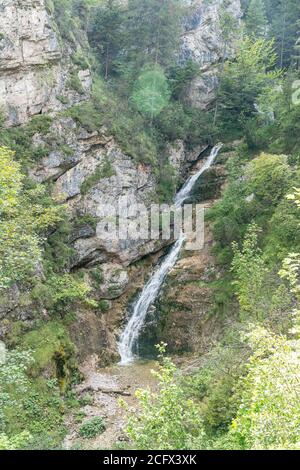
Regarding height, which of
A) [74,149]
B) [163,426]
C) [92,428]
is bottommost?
[92,428]

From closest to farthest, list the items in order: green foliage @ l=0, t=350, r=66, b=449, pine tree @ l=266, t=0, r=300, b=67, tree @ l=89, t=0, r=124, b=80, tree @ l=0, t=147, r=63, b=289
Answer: tree @ l=0, t=147, r=63, b=289 → green foliage @ l=0, t=350, r=66, b=449 → tree @ l=89, t=0, r=124, b=80 → pine tree @ l=266, t=0, r=300, b=67

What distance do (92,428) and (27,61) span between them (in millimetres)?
16314

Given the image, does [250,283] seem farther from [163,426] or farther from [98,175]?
[98,175]

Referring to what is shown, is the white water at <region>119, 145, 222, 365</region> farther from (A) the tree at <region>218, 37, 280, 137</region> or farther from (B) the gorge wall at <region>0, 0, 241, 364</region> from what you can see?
(A) the tree at <region>218, 37, 280, 137</region>

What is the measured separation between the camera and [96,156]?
20.6 meters

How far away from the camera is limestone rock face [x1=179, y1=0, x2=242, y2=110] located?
1135 inches

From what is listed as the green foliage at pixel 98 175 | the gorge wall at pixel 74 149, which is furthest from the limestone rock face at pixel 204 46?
the green foliage at pixel 98 175

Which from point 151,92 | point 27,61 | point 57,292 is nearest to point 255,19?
point 151,92

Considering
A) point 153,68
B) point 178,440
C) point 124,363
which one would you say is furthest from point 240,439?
point 153,68

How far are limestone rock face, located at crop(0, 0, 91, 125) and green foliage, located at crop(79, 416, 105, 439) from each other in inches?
527

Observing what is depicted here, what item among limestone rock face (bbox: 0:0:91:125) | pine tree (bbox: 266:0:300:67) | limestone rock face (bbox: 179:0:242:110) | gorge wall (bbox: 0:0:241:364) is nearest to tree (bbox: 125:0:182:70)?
limestone rock face (bbox: 179:0:242:110)

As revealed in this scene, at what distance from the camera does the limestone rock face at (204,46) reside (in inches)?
1135

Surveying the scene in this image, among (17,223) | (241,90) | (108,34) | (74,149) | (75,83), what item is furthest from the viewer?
(241,90)

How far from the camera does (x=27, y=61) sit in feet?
61.7
